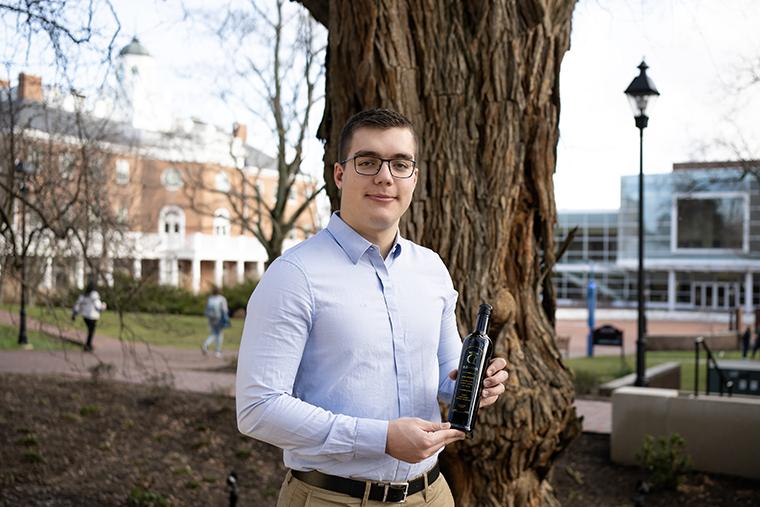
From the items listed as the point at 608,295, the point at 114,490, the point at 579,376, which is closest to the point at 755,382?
the point at 579,376

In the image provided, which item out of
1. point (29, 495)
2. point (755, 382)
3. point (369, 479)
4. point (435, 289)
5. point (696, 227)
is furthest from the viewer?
point (696, 227)

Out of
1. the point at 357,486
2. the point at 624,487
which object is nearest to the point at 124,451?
the point at 624,487

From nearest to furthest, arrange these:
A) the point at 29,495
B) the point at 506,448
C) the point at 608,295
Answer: the point at 506,448, the point at 29,495, the point at 608,295

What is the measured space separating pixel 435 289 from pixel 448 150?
1.90 metres

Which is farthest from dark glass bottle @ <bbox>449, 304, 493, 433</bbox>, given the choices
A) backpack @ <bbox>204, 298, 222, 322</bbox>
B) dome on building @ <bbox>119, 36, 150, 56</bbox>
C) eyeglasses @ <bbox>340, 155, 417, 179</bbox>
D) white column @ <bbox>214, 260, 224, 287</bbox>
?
white column @ <bbox>214, 260, 224, 287</bbox>

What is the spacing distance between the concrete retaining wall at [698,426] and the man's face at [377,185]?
7.20 m

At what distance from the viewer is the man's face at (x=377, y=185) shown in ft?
7.30

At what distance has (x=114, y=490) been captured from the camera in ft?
24.5

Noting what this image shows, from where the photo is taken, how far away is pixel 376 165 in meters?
2.24

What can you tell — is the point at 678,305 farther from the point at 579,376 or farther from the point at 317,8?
the point at 317,8

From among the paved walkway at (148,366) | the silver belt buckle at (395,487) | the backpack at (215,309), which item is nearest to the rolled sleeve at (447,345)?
the silver belt buckle at (395,487)

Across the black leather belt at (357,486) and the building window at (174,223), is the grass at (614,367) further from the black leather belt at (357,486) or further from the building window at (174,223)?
the building window at (174,223)

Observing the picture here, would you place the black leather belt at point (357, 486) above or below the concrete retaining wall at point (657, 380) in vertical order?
above

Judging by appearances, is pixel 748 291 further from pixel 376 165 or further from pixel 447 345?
pixel 376 165
